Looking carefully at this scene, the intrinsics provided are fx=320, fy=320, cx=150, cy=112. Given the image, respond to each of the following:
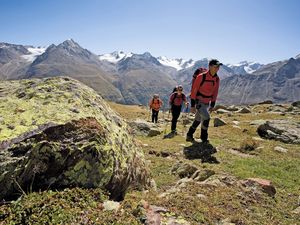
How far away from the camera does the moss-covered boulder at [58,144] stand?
6730 millimetres

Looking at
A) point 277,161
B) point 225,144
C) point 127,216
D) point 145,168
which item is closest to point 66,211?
point 127,216

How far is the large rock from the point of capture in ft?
69.9

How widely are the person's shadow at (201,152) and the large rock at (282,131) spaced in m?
6.07

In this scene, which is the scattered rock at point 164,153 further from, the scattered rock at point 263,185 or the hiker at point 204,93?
the scattered rock at point 263,185

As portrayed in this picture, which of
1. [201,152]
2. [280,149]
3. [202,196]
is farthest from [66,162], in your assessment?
[280,149]

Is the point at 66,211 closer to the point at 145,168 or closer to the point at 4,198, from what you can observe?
the point at 4,198

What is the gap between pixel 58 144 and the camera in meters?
7.30

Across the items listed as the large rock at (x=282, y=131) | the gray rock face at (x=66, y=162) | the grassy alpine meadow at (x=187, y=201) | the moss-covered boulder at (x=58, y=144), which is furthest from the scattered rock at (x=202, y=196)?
the large rock at (x=282, y=131)

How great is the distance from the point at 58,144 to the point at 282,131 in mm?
18394

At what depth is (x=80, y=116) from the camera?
8195 mm

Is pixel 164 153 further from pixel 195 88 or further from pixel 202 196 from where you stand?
pixel 202 196

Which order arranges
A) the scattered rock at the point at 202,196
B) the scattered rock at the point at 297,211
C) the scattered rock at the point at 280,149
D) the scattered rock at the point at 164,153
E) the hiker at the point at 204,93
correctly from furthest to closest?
the hiker at the point at 204,93 → the scattered rock at the point at 280,149 → the scattered rock at the point at 164,153 → the scattered rock at the point at 297,211 → the scattered rock at the point at 202,196

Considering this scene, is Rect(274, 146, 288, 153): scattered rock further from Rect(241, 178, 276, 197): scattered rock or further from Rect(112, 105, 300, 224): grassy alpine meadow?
Rect(241, 178, 276, 197): scattered rock

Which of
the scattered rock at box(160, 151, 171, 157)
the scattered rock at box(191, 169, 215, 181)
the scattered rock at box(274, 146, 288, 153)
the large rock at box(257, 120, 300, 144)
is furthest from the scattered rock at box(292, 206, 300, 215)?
the large rock at box(257, 120, 300, 144)
